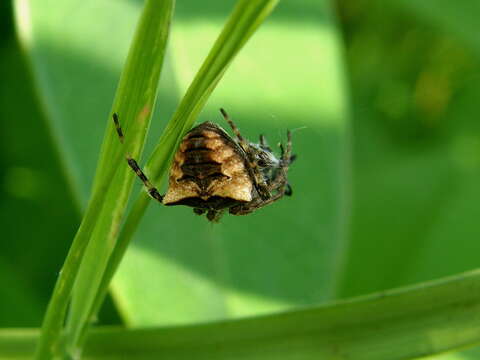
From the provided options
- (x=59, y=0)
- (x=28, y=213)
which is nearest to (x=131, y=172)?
(x=59, y=0)

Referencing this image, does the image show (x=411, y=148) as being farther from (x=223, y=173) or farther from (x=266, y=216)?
(x=223, y=173)


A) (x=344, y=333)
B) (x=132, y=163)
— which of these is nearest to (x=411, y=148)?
(x=344, y=333)

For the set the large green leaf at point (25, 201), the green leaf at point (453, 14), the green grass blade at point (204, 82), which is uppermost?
the green leaf at point (453, 14)

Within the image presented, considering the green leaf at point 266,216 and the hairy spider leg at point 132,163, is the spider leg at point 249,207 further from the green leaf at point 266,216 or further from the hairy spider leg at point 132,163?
the hairy spider leg at point 132,163

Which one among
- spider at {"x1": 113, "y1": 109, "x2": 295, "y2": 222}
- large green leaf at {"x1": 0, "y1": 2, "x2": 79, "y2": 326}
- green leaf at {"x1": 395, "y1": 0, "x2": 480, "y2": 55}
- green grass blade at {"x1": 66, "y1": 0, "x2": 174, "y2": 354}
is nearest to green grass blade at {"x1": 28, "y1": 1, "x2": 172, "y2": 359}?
green grass blade at {"x1": 66, "y1": 0, "x2": 174, "y2": 354}

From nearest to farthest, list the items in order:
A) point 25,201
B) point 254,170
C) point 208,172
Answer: point 208,172
point 254,170
point 25,201

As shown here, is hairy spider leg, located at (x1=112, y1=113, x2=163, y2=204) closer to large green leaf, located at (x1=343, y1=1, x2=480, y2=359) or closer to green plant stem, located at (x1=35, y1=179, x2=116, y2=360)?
green plant stem, located at (x1=35, y1=179, x2=116, y2=360)

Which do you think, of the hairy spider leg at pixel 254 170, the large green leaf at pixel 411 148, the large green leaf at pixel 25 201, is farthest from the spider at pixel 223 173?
the large green leaf at pixel 25 201
